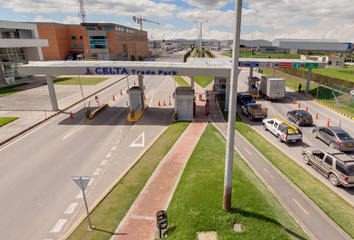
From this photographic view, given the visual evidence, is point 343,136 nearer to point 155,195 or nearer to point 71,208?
point 155,195

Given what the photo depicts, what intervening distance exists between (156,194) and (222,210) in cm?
372

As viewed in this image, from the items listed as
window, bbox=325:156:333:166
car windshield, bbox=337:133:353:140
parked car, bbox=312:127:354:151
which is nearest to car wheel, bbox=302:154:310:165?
window, bbox=325:156:333:166


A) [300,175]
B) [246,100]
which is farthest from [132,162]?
[246,100]

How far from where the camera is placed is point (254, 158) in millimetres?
15555

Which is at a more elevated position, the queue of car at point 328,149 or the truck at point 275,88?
the truck at point 275,88

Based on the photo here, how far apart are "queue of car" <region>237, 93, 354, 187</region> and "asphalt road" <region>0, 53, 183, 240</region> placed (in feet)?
36.2

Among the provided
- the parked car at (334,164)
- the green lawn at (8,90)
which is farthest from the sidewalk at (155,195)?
the green lawn at (8,90)

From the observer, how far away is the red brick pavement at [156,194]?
360 inches

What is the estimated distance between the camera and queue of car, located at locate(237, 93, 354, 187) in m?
12.1

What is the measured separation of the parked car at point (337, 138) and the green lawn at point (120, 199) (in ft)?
42.1

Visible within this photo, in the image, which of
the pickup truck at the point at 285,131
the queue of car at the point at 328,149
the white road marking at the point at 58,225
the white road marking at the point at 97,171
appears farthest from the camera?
the pickup truck at the point at 285,131

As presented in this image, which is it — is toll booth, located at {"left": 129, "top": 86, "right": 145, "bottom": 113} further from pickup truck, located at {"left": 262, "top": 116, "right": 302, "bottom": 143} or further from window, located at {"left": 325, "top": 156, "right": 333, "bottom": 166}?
window, located at {"left": 325, "top": 156, "right": 333, "bottom": 166}

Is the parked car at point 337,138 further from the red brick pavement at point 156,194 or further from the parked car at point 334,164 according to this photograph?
the red brick pavement at point 156,194

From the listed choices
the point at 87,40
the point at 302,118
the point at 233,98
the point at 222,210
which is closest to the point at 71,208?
the point at 222,210
